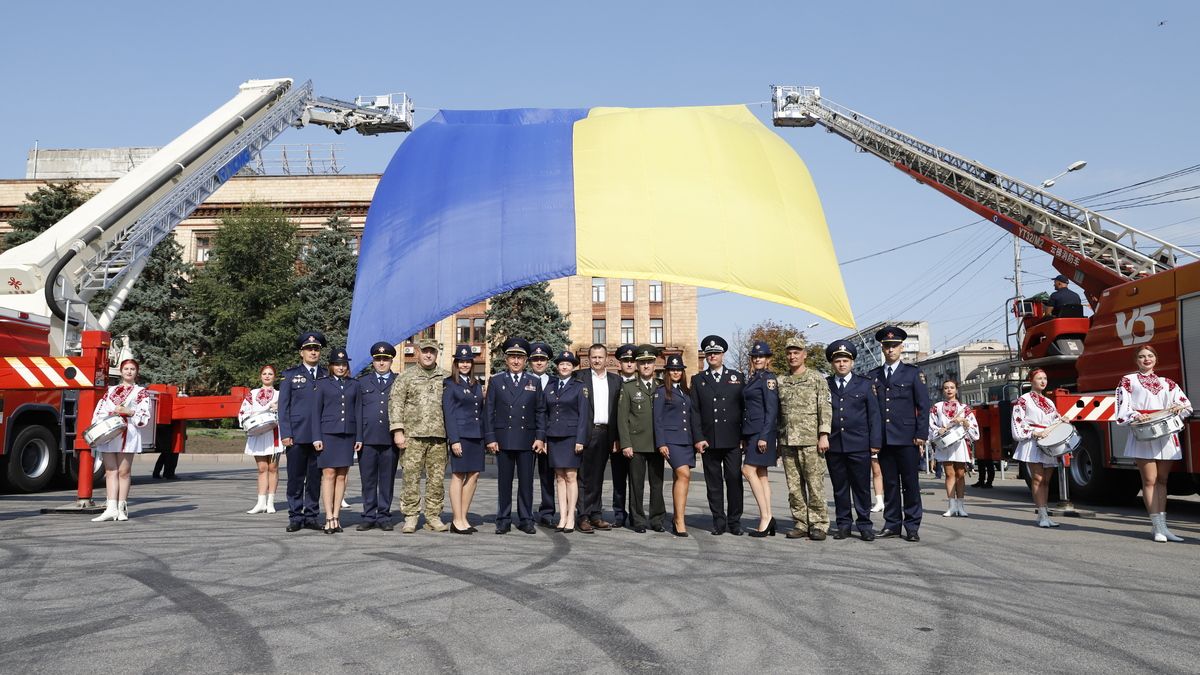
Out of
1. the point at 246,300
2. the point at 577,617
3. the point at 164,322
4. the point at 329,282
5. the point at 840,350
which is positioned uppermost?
the point at 329,282

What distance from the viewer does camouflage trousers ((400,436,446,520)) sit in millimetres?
9531

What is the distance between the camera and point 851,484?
31.0ft

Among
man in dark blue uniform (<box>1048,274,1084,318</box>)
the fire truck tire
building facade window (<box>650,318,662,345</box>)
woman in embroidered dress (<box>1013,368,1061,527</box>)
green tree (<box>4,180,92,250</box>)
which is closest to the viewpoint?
woman in embroidered dress (<box>1013,368,1061,527</box>)

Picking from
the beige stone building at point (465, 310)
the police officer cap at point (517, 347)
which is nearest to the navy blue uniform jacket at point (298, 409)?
the police officer cap at point (517, 347)

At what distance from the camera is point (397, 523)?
10.5 m

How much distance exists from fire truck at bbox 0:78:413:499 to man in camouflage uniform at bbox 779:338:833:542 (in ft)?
25.3

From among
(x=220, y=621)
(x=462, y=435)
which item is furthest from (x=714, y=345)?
(x=220, y=621)

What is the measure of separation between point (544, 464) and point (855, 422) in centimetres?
329

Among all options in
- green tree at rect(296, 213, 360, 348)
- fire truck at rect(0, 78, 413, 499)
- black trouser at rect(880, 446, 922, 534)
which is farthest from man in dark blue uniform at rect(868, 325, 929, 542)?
green tree at rect(296, 213, 360, 348)

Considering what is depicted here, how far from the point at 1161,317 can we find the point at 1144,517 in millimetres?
2537

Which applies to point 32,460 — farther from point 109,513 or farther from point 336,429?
point 336,429

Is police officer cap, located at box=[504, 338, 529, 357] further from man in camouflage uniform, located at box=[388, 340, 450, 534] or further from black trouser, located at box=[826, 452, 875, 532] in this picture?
black trouser, located at box=[826, 452, 875, 532]

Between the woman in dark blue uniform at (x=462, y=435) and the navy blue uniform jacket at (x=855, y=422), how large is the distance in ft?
11.6

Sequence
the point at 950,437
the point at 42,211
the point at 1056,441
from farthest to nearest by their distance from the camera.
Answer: the point at 42,211
the point at 950,437
the point at 1056,441
